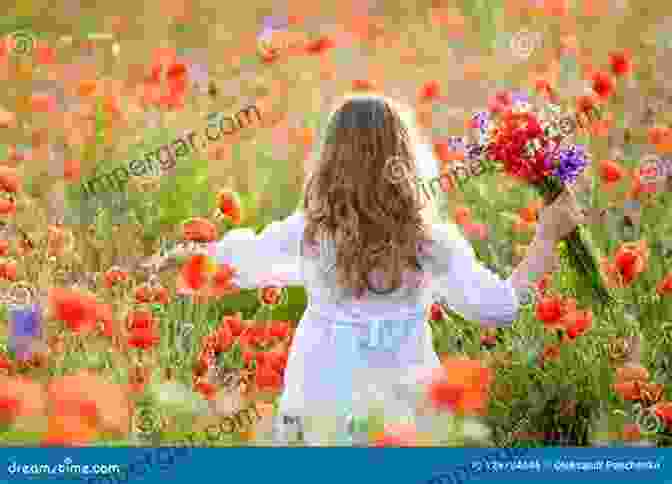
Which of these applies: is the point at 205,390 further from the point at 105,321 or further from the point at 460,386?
the point at 460,386

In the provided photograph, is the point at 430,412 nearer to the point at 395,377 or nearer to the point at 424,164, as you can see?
the point at 395,377

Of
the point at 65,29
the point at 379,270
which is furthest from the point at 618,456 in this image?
the point at 65,29

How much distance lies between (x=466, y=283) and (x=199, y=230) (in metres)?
0.54

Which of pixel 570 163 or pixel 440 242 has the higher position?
pixel 570 163

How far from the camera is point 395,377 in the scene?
2.32 meters

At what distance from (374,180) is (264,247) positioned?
242mm

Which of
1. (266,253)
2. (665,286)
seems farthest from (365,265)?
(665,286)

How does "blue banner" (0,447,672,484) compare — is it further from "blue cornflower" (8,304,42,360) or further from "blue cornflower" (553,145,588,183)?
"blue cornflower" (553,145,588,183)

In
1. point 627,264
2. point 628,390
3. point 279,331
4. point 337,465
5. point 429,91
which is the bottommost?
point 337,465

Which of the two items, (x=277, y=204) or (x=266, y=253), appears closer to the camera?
(x=266, y=253)

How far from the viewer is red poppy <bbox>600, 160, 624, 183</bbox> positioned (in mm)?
2496

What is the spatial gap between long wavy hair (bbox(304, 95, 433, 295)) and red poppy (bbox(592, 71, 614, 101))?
46 cm

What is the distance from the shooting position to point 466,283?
2.27 meters

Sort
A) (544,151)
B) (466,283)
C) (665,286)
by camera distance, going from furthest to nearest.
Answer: (665,286), (544,151), (466,283)
